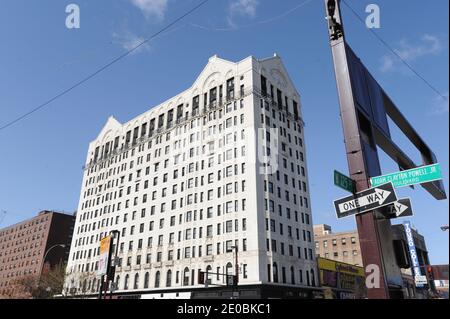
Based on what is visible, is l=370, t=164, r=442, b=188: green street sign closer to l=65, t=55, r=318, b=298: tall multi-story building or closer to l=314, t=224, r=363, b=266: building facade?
l=65, t=55, r=318, b=298: tall multi-story building

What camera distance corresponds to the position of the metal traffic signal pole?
832cm

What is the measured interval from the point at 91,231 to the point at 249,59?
4987cm

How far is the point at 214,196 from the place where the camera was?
182 feet

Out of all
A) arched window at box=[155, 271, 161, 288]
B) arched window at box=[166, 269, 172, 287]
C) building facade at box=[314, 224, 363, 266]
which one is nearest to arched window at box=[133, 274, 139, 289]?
arched window at box=[155, 271, 161, 288]

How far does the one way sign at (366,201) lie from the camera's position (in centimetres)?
766

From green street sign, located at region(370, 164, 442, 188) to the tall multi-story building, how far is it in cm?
3936

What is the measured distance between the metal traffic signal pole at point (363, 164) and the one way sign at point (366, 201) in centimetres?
54

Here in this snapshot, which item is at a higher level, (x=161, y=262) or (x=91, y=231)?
(x=91, y=231)

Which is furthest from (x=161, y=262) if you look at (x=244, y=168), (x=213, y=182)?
(x=244, y=168)

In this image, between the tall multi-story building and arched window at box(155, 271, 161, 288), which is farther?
arched window at box(155, 271, 161, 288)

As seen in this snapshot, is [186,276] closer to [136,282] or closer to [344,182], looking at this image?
[136,282]

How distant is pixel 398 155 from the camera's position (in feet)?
47.4

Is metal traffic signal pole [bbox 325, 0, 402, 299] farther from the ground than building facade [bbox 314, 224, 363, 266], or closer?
closer
